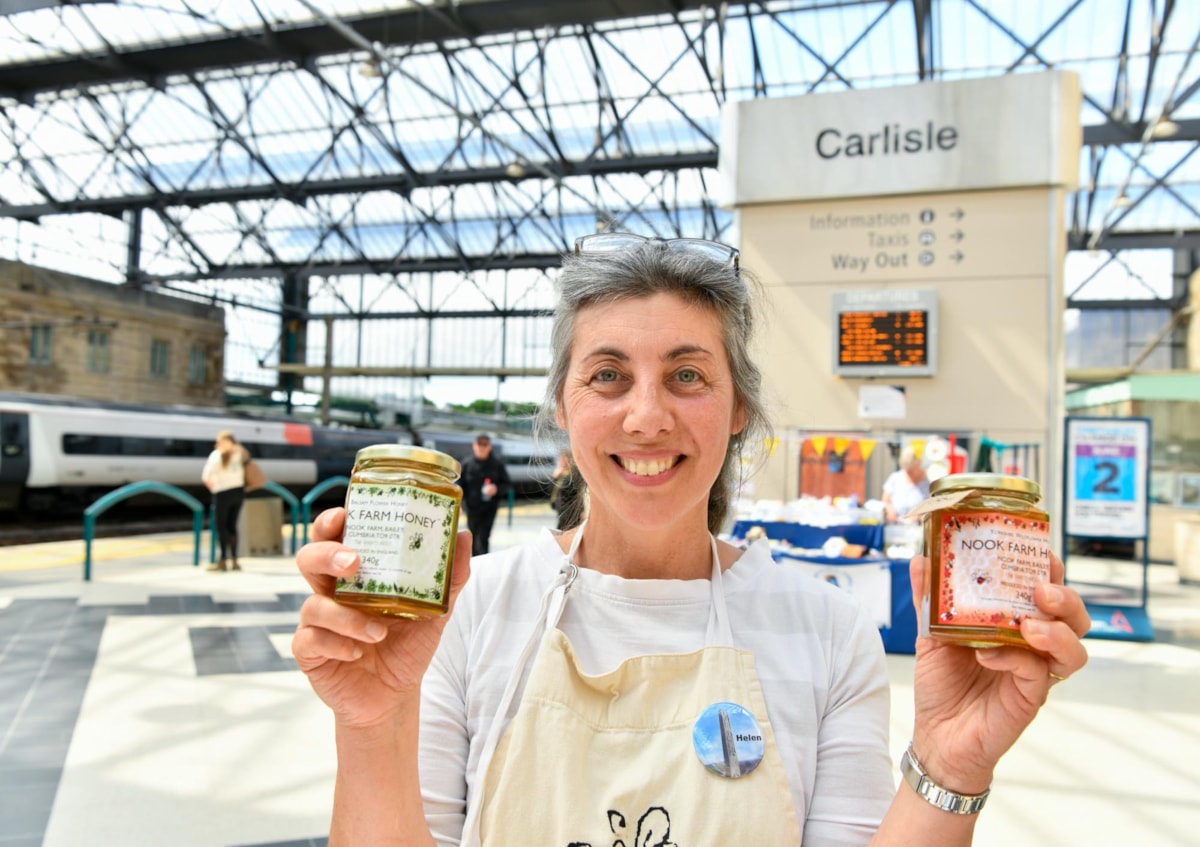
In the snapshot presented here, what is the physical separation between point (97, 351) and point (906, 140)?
29872mm

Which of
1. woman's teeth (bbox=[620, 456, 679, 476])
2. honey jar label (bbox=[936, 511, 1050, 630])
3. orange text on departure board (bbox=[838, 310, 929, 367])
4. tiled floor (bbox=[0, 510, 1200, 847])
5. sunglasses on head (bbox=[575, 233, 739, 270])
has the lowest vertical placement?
tiled floor (bbox=[0, 510, 1200, 847])

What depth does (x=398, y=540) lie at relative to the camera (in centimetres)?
109

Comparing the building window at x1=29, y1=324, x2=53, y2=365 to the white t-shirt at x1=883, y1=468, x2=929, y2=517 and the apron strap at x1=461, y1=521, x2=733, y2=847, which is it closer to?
the white t-shirt at x1=883, y1=468, x2=929, y2=517

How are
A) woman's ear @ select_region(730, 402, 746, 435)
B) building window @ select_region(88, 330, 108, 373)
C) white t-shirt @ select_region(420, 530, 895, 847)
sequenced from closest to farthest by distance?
white t-shirt @ select_region(420, 530, 895, 847) → woman's ear @ select_region(730, 402, 746, 435) → building window @ select_region(88, 330, 108, 373)

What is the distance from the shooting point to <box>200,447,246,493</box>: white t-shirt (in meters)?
9.55

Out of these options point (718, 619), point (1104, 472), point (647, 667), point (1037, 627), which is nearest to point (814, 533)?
point (1104, 472)

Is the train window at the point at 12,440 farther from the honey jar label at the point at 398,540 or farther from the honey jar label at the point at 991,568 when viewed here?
the honey jar label at the point at 991,568

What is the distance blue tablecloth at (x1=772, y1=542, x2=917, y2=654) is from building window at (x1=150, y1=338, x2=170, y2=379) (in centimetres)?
3143

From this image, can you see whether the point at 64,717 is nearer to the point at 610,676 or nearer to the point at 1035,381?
the point at 610,676

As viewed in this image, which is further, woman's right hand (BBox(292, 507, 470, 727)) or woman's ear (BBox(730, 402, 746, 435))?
woman's ear (BBox(730, 402, 746, 435))

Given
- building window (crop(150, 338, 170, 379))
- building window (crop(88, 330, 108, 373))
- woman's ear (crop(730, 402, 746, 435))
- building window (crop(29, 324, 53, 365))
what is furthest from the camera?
Result: building window (crop(150, 338, 170, 379))

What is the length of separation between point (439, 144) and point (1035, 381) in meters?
23.4

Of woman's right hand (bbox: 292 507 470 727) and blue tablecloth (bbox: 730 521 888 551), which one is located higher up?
woman's right hand (bbox: 292 507 470 727)

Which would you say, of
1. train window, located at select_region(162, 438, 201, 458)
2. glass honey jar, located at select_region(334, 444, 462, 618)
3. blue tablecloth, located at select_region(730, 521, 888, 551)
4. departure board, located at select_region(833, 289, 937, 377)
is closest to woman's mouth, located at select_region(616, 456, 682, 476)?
glass honey jar, located at select_region(334, 444, 462, 618)
